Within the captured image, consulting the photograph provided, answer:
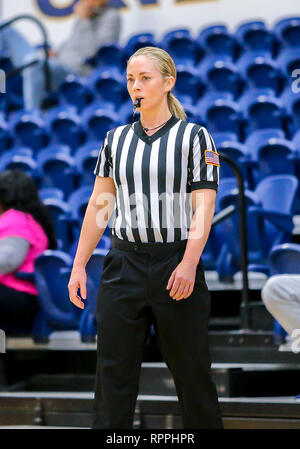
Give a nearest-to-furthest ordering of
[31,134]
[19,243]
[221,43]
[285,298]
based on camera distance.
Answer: [285,298], [19,243], [31,134], [221,43]

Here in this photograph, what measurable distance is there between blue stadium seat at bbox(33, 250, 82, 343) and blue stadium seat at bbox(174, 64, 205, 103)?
3.30 m

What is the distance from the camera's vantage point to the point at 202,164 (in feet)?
7.44

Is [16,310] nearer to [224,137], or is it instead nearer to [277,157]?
[277,157]

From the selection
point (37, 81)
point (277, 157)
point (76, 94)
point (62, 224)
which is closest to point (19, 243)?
point (62, 224)

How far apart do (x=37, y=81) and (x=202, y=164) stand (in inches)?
218

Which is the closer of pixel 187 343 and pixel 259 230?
pixel 187 343

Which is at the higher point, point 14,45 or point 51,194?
point 14,45

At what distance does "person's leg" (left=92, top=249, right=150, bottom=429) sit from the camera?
223 cm

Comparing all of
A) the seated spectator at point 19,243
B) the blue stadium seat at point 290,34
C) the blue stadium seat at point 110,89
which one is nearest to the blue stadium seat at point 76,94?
the blue stadium seat at point 110,89

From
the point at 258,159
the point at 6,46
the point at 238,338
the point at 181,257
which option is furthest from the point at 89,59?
the point at 181,257

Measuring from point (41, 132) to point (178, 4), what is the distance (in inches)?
117

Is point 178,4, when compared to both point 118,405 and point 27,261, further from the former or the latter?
point 118,405

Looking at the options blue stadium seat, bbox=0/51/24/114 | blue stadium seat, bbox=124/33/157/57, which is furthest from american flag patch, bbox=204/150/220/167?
blue stadium seat, bbox=0/51/24/114

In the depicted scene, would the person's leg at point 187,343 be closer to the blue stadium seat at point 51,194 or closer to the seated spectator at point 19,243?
the seated spectator at point 19,243
